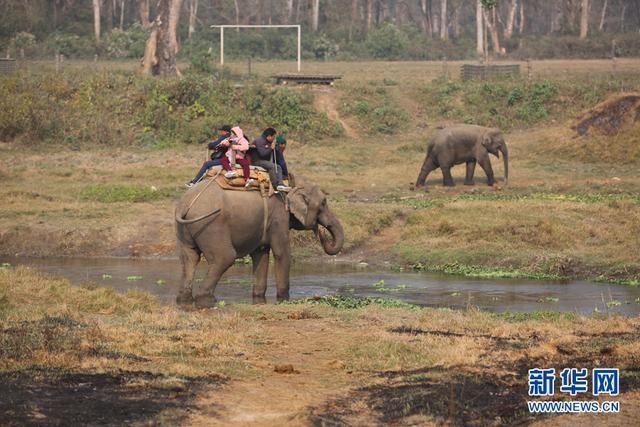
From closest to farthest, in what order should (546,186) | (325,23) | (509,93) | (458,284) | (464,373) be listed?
1. (464,373)
2. (458,284)
3. (546,186)
4. (509,93)
5. (325,23)

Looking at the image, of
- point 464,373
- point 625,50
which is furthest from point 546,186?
point 625,50

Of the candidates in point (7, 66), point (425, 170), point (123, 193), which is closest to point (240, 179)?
point (123, 193)

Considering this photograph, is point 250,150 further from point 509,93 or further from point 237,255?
point 509,93

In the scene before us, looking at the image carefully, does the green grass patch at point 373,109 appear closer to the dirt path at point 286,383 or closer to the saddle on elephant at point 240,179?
the saddle on elephant at point 240,179

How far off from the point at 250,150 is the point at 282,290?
233 centimetres

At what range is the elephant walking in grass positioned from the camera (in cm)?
1858

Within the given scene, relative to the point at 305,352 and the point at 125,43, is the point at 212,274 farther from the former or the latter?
the point at 125,43

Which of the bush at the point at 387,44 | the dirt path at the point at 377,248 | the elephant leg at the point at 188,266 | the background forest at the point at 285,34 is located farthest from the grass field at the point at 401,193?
the bush at the point at 387,44

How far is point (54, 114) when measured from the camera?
44281mm

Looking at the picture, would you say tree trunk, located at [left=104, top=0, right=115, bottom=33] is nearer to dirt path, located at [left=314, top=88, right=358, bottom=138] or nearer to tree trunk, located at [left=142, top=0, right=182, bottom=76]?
tree trunk, located at [left=142, top=0, right=182, bottom=76]

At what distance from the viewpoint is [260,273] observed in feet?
66.7

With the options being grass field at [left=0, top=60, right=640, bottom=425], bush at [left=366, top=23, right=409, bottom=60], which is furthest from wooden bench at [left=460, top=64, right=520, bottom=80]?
bush at [left=366, top=23, right=409, bottom=60]

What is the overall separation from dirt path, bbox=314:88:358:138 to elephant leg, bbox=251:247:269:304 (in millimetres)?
25302

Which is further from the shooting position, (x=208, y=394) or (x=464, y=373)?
(x=464, y=373)
